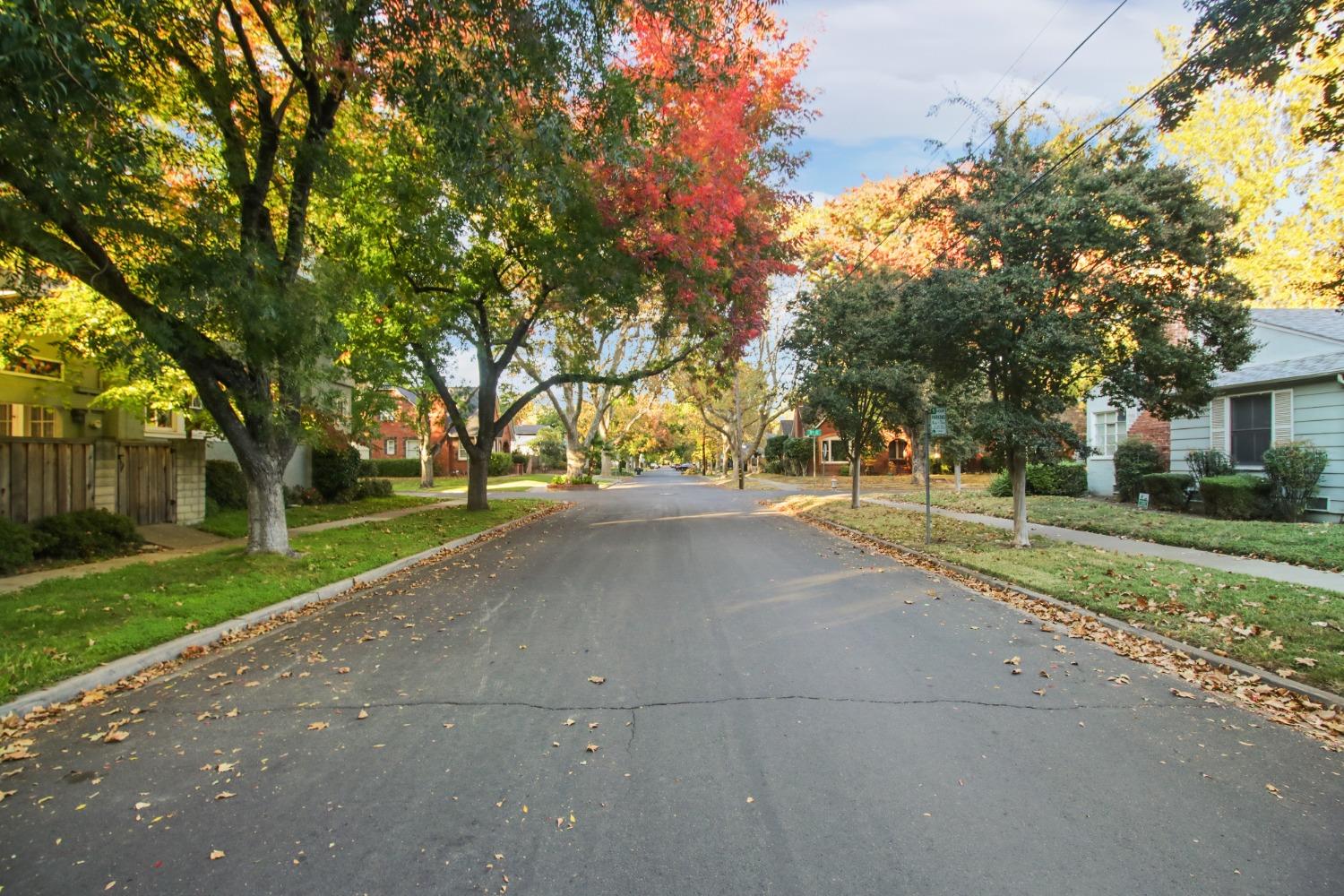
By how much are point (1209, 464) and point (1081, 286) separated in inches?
395

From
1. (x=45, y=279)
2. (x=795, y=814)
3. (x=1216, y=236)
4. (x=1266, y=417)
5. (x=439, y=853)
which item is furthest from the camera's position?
(x=1266, y=417)

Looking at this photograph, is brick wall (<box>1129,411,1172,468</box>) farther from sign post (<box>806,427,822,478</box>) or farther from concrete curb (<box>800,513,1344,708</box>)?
sign post (<box>806,427,822,478</box>)

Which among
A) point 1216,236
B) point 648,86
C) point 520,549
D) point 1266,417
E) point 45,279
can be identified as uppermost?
point 648,86

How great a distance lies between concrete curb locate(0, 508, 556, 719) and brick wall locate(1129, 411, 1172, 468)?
20263 mm

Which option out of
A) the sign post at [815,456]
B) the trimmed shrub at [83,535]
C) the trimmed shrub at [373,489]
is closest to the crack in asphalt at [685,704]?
the trimmed shrub at [83,535]

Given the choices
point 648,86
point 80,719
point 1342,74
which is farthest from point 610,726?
point 648,86

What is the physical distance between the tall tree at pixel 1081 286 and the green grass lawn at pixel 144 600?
33.6ft

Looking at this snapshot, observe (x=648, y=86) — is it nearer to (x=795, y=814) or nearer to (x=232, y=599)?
(x=232, y=599)

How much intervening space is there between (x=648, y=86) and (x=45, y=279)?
877 centimetres

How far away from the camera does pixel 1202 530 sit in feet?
43.6

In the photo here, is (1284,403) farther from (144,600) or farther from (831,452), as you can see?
(831,452)

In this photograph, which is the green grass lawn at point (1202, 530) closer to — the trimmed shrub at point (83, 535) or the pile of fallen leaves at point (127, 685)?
the pile of fallen leaves at point (127, 685)

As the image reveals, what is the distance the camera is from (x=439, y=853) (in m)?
3.12

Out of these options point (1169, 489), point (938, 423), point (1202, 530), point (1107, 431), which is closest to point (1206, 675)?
point (938, 423)
